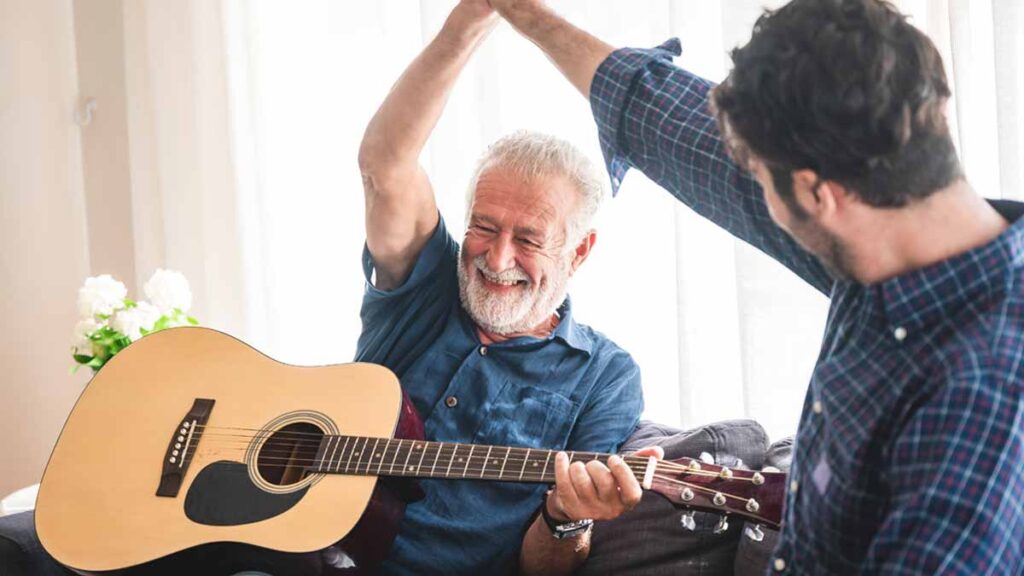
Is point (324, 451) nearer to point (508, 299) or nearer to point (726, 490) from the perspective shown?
point (508, 299)

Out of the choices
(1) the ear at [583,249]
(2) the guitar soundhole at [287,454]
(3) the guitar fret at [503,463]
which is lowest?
(2) the guitar soundhole at [287,454]

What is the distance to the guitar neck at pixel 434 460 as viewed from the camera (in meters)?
1.61

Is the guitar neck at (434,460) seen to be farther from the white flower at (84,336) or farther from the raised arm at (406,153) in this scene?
the white flower at (84,336)

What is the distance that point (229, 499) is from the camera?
A: 173cm

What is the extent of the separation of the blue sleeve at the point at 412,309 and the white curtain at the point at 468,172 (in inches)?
15.5

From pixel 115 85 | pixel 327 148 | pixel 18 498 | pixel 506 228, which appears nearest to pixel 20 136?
pixel 115 85

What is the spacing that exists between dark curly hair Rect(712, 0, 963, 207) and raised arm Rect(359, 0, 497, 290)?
0.88m

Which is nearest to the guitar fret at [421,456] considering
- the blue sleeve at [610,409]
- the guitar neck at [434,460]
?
the guitar neck at [434,460]

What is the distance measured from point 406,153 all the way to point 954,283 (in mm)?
1153

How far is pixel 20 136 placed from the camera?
10.0 ft

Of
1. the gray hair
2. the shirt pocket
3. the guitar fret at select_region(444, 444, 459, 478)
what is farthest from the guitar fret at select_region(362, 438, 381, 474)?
the gray hair

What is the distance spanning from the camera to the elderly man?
0.94 metres

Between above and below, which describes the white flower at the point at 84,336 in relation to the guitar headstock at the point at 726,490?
below

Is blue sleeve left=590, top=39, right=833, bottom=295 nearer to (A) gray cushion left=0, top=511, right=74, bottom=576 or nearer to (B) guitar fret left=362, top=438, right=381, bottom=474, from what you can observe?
(B) guitar fret left=362, top=438, right=381, bottom=474
